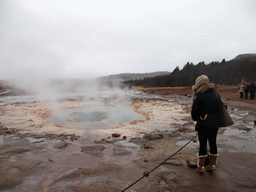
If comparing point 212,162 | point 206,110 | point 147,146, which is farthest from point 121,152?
point 206,110

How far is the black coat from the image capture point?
2.59m

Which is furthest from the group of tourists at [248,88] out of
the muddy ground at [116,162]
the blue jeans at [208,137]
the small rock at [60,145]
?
the small rock at [60,145]

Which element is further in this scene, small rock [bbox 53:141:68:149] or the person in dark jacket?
small rock [bbox 53:141:68:149]

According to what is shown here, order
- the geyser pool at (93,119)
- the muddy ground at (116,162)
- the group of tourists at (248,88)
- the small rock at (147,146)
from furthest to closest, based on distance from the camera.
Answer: the group of tourists at (248,88)
the geyser pool at (93,119)
the small rock at (147,146)
the muddy ground at (116,162)

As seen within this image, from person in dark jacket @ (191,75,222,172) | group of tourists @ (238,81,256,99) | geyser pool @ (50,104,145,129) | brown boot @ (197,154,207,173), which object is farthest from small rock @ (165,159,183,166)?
group of tourists @ (238,81,256,99)

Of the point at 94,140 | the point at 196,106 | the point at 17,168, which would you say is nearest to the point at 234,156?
the point at 196,106

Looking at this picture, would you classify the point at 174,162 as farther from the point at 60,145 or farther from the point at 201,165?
the point at 60,145

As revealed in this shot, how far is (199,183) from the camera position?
2527mm

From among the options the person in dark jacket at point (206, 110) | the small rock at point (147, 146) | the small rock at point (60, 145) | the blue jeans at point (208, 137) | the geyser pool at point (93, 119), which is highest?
the person in dark jacket at point (206, 110)

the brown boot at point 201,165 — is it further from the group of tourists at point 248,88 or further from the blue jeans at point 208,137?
the group of tourists at point 248,88

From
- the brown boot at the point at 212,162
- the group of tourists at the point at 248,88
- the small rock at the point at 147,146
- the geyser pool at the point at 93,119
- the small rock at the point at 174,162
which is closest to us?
the brown boot at the point at 212,162

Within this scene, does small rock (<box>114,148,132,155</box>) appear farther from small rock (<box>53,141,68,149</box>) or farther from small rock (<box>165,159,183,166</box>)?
small rock (<box>53,141,68,149</box>)

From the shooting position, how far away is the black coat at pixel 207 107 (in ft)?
8.50

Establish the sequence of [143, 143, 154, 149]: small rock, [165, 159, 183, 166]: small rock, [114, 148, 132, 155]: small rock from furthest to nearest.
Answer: [143, 143, 154, 149]: small rock, [114, 148, 132, 155]: small rock, [165, 159, 183, 166]: small rock
